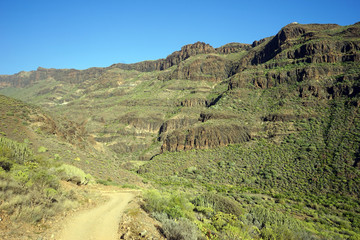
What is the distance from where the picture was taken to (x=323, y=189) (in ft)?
103

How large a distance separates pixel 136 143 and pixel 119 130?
501 inches

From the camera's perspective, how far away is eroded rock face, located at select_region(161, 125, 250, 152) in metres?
52.1

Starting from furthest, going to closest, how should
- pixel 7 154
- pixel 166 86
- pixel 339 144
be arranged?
pixel 166 86
pixel 339 144
pixel 7 154

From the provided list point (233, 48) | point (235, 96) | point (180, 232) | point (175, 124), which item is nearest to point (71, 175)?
point (180, 232)

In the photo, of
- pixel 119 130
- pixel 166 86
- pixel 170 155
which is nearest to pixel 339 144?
pixel 170 155

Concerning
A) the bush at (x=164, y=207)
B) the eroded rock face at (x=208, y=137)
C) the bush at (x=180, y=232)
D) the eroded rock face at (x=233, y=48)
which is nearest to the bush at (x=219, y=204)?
the bush at (x=164, y=207)

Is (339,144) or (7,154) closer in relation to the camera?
(7,154)

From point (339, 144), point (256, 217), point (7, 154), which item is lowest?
point (256, 217)

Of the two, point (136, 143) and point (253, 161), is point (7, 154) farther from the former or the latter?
point (136, 143)

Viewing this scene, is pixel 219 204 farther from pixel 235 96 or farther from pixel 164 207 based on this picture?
pixel 235 96

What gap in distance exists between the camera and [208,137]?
178 ft

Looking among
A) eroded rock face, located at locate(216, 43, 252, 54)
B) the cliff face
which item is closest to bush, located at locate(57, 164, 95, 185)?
the cliff face

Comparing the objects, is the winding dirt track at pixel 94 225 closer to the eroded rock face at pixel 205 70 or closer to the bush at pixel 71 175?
Result: the bush at pixel 71 175

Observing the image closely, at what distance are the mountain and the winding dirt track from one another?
641cm
